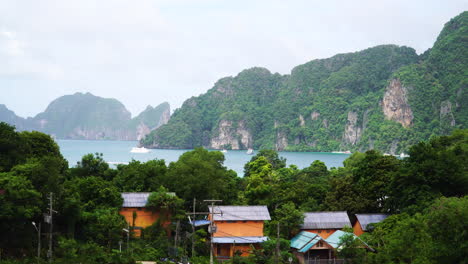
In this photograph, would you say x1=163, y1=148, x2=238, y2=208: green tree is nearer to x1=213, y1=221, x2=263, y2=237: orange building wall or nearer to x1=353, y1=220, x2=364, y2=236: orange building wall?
x1=213, y1=221, x2=263, y2=237: orange building wall

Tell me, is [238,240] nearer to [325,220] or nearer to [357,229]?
[325,220]

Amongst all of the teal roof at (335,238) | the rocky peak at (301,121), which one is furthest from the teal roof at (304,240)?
the rocky peak at (301,121)

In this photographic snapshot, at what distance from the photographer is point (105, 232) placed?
23.4 metres

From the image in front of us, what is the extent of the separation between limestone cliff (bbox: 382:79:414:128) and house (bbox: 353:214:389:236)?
127 meters

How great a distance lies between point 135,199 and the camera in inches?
1032

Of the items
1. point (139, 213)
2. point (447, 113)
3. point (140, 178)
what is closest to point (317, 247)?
point (139, 213)

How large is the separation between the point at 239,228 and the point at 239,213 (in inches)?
32.0

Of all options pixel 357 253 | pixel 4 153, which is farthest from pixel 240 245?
pixel 4 153

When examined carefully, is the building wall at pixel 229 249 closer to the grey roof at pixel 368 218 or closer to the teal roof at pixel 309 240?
the teal roof at pixel 309 240

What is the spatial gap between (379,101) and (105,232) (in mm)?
149503

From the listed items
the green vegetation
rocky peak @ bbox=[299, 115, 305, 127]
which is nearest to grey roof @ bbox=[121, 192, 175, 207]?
the green vegetation

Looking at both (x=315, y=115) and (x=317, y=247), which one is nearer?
(x=317, y=247)

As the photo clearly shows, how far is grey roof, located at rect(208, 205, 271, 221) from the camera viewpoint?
25.4 metres

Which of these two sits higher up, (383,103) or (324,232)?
(383,103)
